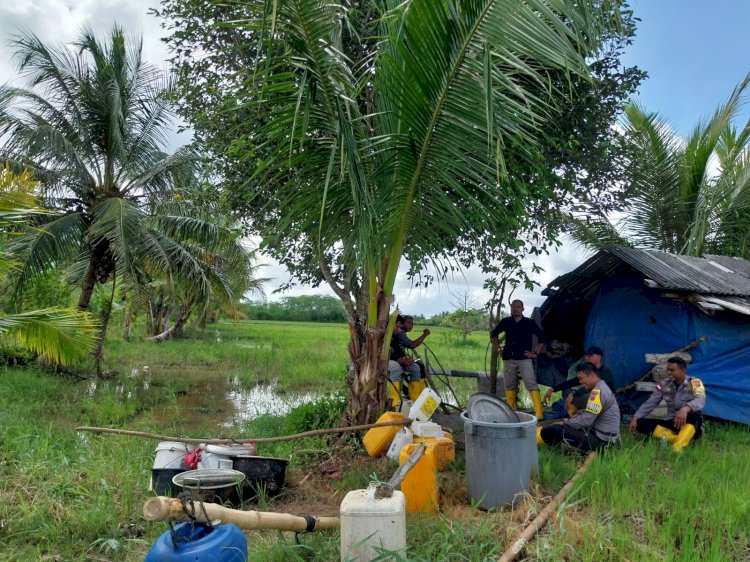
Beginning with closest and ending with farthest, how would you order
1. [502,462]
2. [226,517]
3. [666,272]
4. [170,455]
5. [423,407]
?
[226,517]
[502,462]
[170,455]
[423,407]
[666,272]

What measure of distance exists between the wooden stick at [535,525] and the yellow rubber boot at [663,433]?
201 cm

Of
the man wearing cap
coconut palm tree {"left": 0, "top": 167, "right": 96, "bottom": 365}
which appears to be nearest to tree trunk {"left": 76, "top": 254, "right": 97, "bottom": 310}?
coconut palm tree {"left": 0, "top": 167, "right": 96, "bottom": 365}

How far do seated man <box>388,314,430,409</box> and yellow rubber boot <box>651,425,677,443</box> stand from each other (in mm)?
2849

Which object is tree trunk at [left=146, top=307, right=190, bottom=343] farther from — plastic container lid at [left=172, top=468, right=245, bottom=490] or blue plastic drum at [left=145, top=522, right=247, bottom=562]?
blue plastic drum at [left=145, top=522, right=247, bottom=562]

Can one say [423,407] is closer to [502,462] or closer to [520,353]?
[502,462]

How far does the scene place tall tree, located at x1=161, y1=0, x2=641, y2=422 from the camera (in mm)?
3387

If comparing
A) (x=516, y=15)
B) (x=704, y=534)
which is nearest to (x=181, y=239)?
(x=516, y=15)

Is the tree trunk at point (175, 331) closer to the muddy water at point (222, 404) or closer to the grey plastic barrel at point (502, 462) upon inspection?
the muddy water at point (222, 404)

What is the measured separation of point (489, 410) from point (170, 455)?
262 centimetres

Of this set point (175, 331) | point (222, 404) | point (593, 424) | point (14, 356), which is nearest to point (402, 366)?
point (593, 424)

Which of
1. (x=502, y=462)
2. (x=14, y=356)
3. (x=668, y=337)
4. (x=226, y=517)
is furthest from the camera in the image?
(x=14, y=356)

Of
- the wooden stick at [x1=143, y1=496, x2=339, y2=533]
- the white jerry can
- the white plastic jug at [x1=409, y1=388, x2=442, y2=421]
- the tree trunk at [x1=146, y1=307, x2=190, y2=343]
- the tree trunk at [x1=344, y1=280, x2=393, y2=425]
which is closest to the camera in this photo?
the wooden stick at [x1=143, y1=496, x2=339, y2=533]

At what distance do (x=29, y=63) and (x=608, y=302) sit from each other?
11.0 metres

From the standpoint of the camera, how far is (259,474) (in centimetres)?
472
